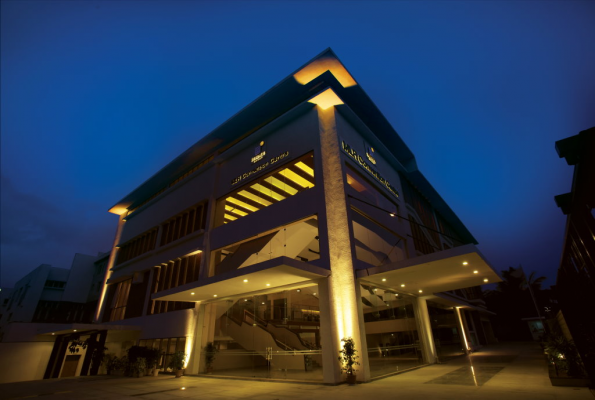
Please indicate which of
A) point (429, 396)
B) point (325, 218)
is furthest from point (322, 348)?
point (325, 218)

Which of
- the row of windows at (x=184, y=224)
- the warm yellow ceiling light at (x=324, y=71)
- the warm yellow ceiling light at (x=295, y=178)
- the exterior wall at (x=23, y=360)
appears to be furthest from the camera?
the row of windows at (x=184, y=224)

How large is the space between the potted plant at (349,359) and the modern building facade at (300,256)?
27cm

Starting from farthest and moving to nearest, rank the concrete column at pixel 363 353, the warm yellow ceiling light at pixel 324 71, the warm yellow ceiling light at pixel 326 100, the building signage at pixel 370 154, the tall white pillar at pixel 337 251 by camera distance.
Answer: the building signage at pixel 370 154, the warm yellow ceiling light at pixel 324 71, the warm yellow ceiling light at pixel 326 100, the tall white pillar at pixel 337 251, the concrete column at pixel 363 353

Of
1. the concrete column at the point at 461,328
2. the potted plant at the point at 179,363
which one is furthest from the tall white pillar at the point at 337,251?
the concrete column at the point at 461,328

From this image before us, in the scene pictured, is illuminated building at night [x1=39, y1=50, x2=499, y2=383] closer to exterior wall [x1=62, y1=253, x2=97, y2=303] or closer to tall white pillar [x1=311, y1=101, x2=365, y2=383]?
tall white pillar [x1=311, y1=101, x2=365, y2=383]

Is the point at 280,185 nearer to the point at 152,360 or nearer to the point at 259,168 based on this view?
the point at 259,168

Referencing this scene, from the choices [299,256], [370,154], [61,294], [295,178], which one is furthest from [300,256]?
[61,294]

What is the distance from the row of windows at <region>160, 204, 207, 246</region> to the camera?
829 inches

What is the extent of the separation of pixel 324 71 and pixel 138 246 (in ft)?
74.6

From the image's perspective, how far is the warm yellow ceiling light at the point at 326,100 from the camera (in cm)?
1576

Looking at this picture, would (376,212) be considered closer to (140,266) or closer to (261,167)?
(261,167)

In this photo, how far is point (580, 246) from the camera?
5.96 metres

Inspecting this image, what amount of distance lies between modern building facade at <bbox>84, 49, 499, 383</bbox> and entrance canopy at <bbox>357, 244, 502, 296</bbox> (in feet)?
0.20

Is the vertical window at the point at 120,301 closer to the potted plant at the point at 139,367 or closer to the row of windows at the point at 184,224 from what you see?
the row of windows at the point at 184,224
